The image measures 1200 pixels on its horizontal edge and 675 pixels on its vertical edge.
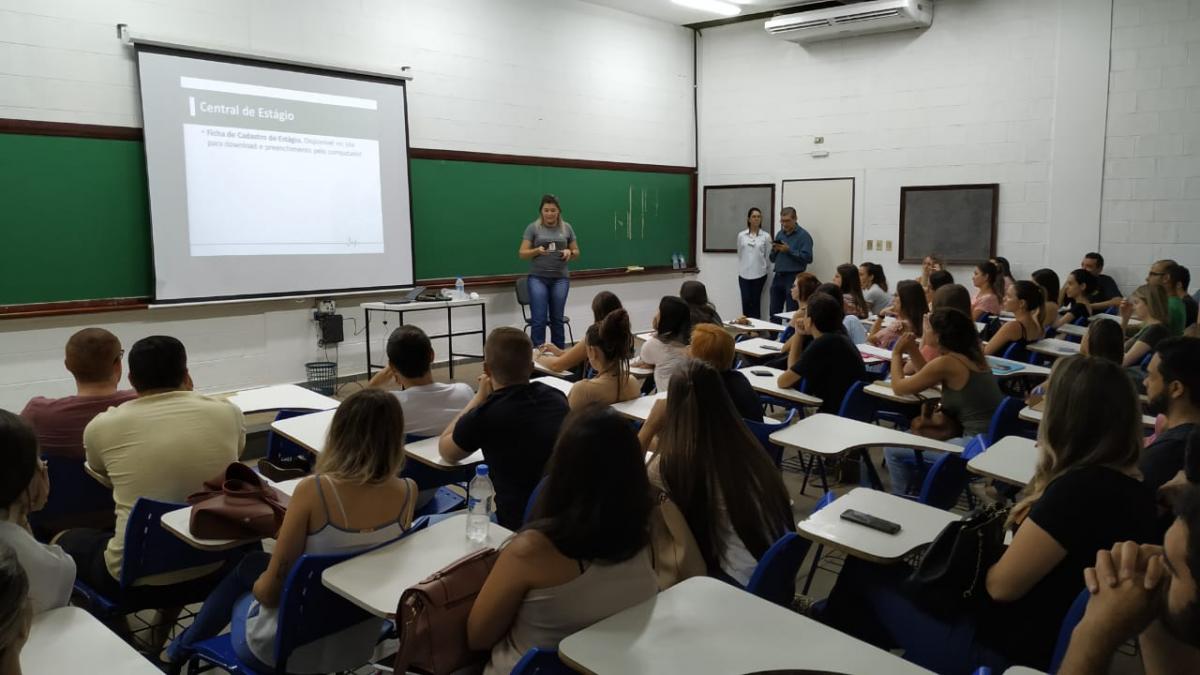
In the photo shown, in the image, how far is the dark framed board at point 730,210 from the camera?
9.93m

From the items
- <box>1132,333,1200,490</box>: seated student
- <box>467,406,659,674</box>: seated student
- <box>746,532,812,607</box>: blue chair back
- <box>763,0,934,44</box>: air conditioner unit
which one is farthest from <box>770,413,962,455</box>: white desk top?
<box>763,0,934,44</box>: air conditioner unit

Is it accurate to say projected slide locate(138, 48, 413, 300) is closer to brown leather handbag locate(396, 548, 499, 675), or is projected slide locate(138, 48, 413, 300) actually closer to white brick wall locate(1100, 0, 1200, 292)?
brown leather handbag locate(396, 548, 499, 675)

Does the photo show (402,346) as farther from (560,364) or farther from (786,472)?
(786,472)

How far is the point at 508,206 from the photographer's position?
836cm

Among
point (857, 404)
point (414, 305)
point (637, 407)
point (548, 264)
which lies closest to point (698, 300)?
point (857, 404)

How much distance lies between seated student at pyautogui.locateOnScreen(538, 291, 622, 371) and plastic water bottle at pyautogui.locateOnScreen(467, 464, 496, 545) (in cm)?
171

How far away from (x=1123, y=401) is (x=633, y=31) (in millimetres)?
8435

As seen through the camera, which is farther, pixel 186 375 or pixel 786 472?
pixel 786 472

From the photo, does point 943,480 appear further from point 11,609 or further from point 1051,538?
point 11,609

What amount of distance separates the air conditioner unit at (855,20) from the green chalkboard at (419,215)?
84.5 inches

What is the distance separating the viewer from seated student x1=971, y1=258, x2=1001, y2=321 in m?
6.66

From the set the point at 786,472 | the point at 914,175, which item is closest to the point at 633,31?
the point at 914,175

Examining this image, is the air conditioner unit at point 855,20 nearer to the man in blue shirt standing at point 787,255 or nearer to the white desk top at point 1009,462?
the man in blue shirt standing at point 787,255

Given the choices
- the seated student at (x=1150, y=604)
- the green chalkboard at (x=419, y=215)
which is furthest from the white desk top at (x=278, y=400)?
the seated student at (x=1150, y=604)
